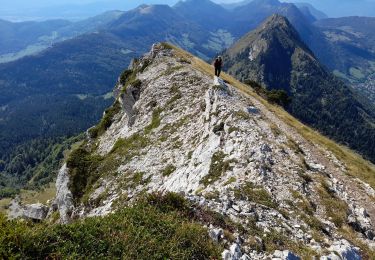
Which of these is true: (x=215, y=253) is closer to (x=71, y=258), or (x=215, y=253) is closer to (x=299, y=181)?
(x=71, y=258)

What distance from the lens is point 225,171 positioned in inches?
1227

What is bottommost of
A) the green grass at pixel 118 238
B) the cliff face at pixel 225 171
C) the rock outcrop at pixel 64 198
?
the rock outcrop at pixel 64 198

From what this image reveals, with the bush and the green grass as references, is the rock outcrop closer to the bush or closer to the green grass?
the bush

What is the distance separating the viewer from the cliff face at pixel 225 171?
22.5 meters

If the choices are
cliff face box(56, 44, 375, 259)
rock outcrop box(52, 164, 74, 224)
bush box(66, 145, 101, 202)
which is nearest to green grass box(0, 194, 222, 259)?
cliff face box(56, 44, 375, 259)

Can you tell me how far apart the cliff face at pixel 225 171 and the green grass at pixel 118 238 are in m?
1.58

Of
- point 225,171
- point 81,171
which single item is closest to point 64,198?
point 81,171

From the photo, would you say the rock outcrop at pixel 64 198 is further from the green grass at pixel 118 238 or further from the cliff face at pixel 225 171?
the green grass at pixel 118 238

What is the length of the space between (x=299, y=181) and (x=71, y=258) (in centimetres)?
1987

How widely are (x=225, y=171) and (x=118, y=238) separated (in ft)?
51.2

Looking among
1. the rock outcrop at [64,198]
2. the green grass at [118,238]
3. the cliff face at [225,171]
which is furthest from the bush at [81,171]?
the green grass at [118,238]

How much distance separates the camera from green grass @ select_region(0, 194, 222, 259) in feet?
49.5

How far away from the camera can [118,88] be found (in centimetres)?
8756

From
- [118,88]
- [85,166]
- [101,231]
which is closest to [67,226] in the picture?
[101,231]
